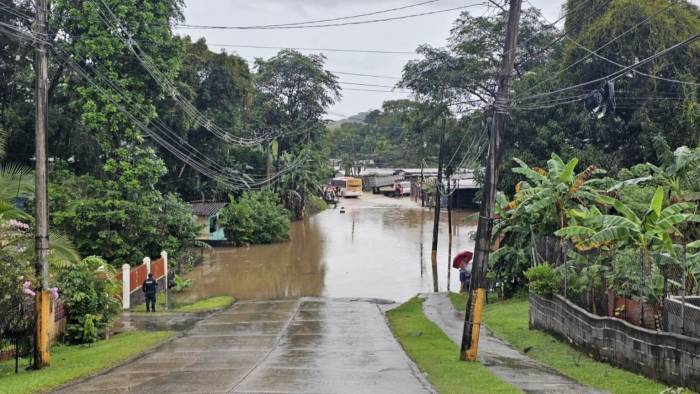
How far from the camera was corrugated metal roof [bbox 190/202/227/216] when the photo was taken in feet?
168

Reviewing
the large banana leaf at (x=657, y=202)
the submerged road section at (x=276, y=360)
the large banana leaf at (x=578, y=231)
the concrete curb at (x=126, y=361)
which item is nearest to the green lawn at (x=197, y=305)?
the submerged road section at (x=276, y=360)

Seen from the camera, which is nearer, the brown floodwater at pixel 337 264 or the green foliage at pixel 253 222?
the brown floodwater at pixel 337 264

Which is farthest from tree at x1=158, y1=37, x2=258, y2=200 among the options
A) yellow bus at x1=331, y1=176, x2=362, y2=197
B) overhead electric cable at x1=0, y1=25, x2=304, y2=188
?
yellow bus at x1=331, y1=176, x2=362, y2=197

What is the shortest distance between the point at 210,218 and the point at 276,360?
1447 inches

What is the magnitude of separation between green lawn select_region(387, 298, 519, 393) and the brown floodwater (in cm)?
1002

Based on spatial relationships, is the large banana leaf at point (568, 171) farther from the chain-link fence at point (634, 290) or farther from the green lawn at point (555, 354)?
the green lawn at point (555, 354)

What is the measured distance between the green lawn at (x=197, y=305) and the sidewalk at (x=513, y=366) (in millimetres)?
9401

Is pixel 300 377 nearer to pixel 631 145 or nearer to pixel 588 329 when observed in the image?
pixel 588 329

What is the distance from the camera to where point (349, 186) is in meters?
108

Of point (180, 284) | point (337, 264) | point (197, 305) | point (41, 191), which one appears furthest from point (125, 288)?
point (337, 264)

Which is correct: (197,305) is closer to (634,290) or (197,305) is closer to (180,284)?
Answer: (180,284)

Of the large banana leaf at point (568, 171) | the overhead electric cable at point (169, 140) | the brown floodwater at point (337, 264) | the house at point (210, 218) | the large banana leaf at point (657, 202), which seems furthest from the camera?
the house at point (210, 218)

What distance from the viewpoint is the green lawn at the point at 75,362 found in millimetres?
13805

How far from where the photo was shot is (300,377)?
1409 cm
